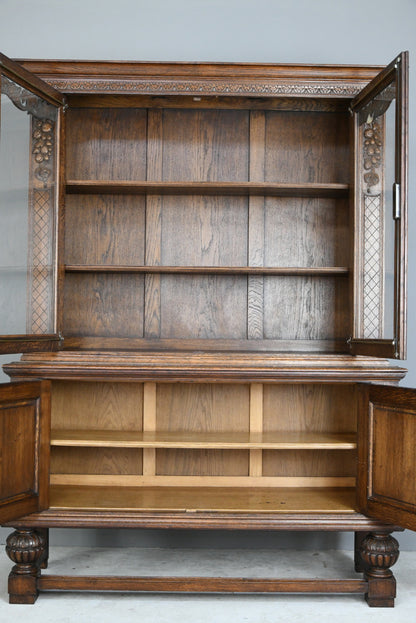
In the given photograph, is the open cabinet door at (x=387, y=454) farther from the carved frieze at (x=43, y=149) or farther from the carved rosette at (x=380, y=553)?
the carved frieze at (x=43, y=149)

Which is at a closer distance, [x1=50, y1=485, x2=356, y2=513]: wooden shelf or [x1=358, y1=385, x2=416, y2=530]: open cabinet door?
[x1=358, y1=385, x2=416, y2=530]: open cabinet door

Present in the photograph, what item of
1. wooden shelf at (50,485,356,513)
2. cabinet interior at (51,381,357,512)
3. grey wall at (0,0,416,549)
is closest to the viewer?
wooden shelf at (50,485,356,513)

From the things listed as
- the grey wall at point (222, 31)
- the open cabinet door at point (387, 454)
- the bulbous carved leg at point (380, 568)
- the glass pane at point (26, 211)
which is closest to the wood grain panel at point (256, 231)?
the grey wall at point (222, 31)

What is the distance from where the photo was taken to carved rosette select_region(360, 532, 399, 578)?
237cm

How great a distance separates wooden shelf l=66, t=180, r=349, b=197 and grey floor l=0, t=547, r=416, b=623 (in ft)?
5.28

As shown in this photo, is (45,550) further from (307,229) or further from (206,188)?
(307,229)

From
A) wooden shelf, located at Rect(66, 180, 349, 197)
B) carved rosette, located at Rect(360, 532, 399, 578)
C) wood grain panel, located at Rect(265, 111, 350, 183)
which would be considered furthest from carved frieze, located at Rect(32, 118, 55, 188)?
carved rosette, located at Rect(360, 532, 399, 578)

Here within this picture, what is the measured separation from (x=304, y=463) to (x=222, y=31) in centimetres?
205

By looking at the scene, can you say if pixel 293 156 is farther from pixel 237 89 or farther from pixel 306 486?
pixel 306 486

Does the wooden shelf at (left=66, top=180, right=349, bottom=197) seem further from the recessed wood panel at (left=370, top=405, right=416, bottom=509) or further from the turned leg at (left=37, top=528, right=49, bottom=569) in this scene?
the turned leg at (left=37, top=528, right=49, bottom=569)

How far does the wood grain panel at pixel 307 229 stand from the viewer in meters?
2.89

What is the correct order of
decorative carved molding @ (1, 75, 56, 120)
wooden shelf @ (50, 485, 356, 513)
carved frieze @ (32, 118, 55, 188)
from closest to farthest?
decorative carved molding @ (1, 75, 56, 120) < wooden shelf @ (50, 485, 356, 513) < carved frieze @ (32, 118, 55, 188)

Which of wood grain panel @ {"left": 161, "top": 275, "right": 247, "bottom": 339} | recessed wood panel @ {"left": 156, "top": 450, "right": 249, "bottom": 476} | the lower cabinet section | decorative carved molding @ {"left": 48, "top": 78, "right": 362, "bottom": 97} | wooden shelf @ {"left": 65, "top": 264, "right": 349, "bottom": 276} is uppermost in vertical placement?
decorative carved molding @ {"left": 48, "top": 78, "right": 362, "bottom": 97}

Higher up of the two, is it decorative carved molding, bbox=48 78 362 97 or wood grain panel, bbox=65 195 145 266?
decorative carved molding, bbox=48 78 362 97
